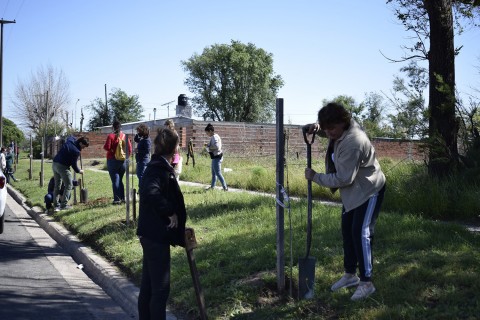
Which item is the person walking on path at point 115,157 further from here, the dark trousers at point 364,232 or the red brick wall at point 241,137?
the red brick wall at point 241,137

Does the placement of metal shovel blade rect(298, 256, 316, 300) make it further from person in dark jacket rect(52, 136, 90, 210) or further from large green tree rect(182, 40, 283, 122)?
large green tree rect(182, 40, 283, 122)

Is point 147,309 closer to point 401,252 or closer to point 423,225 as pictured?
point 401,252

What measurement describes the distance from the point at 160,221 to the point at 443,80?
7340mm

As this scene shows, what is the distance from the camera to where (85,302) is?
6.12 meters

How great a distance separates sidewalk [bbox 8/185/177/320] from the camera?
597cm

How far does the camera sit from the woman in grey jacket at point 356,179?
4578mm

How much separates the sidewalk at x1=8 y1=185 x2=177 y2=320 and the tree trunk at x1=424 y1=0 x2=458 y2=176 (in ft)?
19.8

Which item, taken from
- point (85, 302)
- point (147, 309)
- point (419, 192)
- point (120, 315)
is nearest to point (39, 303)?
point (85, 302)

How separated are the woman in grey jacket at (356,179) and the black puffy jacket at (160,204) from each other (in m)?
1.20

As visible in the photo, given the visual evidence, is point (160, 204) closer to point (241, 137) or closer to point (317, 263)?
point (317, 263)

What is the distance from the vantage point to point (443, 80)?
9.92 metres

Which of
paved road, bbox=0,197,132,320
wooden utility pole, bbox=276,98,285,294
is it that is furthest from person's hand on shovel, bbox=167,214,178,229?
Answer: paved road, bbox=0,197,132,320

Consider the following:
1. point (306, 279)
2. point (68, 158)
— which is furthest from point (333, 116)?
point (68, 158)

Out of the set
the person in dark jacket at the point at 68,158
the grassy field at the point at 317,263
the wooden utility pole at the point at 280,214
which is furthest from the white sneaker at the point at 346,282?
the person in dark jacket at the point at 68,158
